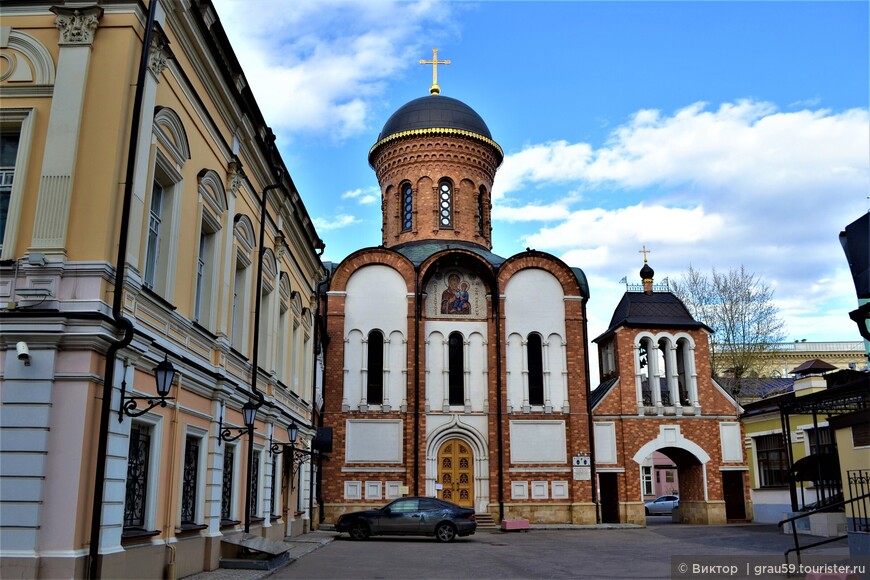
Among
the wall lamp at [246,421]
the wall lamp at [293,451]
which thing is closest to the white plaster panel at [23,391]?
the wall lamp at [246,421]

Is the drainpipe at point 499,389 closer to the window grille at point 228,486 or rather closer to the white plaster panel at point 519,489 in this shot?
the white plaster panel at point 519,489

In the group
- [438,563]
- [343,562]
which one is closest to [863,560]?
[438,563]

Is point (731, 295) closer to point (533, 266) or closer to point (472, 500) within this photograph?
point (533, 266)

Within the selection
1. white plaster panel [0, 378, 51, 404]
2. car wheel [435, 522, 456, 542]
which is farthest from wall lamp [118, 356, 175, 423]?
car wheel [435, 522, 456, 542]

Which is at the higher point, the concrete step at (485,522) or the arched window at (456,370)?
the arched window at (456,370)

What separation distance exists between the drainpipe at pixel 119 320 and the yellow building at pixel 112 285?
0.02m

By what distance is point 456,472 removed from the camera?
27.5 meters

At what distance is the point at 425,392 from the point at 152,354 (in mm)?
18189

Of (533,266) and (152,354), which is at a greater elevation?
(533,266)

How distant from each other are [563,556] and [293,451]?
320 inches

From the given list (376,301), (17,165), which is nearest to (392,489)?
(376,301)

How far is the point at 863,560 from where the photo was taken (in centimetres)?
1008

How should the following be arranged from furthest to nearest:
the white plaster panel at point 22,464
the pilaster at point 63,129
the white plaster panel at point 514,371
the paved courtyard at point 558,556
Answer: the white plaster panel at point 514,371, the paved courtyard at point 558,556, the pilaster at point 63,129, the white plaster panel at point 22,464

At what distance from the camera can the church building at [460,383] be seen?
27.0 meters
